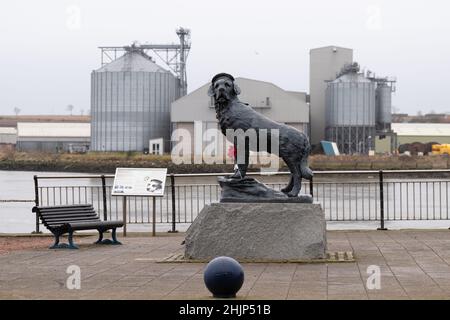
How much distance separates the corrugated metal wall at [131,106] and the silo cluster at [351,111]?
58.3 ft

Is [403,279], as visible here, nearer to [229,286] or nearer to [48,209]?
[229,286]

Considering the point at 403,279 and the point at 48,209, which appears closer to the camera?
the point at 403,279

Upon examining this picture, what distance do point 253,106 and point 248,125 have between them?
75.1 meters

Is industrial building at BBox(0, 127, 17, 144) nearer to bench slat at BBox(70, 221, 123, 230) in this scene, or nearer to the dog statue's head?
bench slat at BBox(70, 221, 123, 230)

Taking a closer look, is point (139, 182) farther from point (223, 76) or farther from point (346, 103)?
point (346, 103)

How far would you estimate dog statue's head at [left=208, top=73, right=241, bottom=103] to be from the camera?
48.5 ft

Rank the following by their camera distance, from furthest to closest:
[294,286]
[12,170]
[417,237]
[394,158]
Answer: [12,170]
[394,158]
[417,237]
[294,286]

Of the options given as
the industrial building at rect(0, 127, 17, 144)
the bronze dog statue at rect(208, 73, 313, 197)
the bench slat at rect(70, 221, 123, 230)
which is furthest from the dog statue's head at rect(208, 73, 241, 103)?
the industrial building at rect(0, 127, 17, 144)

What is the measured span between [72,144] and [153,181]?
114712mm

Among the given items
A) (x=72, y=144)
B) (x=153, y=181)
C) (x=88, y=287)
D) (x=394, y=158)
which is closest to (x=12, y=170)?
(x=72, y=144)

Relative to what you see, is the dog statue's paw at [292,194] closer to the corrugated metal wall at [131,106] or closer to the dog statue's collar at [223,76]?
the dog statue's collar at [223,76]

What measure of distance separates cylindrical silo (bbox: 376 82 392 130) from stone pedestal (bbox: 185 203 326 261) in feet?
293

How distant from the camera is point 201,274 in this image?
1280 centimetres

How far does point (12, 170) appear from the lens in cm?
11469
